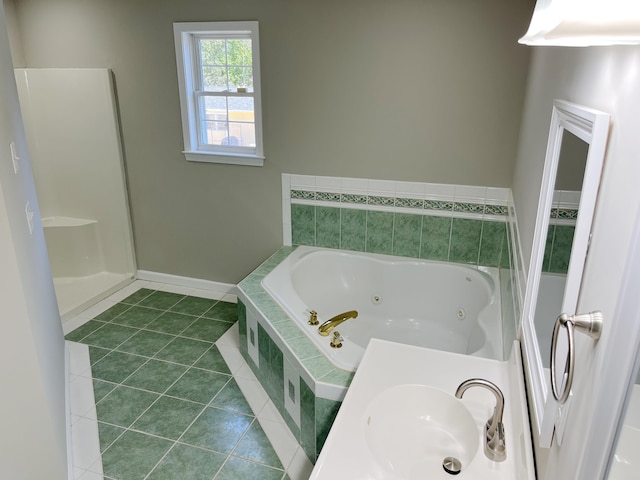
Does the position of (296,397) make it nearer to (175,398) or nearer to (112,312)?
(175,398)

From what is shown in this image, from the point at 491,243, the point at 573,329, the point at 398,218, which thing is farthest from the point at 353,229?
the point at 573,329

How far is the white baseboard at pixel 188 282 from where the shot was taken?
4.25m

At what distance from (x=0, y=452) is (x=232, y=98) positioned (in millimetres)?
2739

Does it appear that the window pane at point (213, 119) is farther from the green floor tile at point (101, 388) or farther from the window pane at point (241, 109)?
the green floor tile at point (101, 388)

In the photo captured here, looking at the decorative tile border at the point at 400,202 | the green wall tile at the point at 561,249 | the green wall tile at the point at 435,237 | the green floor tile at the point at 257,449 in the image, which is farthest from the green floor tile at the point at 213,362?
the green wall tile at the point at 561,249

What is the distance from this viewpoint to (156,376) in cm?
314

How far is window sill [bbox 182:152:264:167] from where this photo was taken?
3746 mm

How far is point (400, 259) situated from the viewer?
358 cm

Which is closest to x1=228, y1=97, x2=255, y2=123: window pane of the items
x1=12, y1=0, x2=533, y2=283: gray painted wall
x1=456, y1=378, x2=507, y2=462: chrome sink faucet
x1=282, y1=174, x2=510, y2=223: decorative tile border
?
x1=12, y1=0, x2=533, y2=283: gray painted wall

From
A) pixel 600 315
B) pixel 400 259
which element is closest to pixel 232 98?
pixel 400 259

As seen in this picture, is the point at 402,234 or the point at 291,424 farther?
the point at 402,234

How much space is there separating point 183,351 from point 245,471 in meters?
1.21

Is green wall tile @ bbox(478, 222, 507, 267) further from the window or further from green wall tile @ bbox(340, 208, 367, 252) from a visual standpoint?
the window

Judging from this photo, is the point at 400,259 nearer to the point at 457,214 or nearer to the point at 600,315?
the point at 457,214
